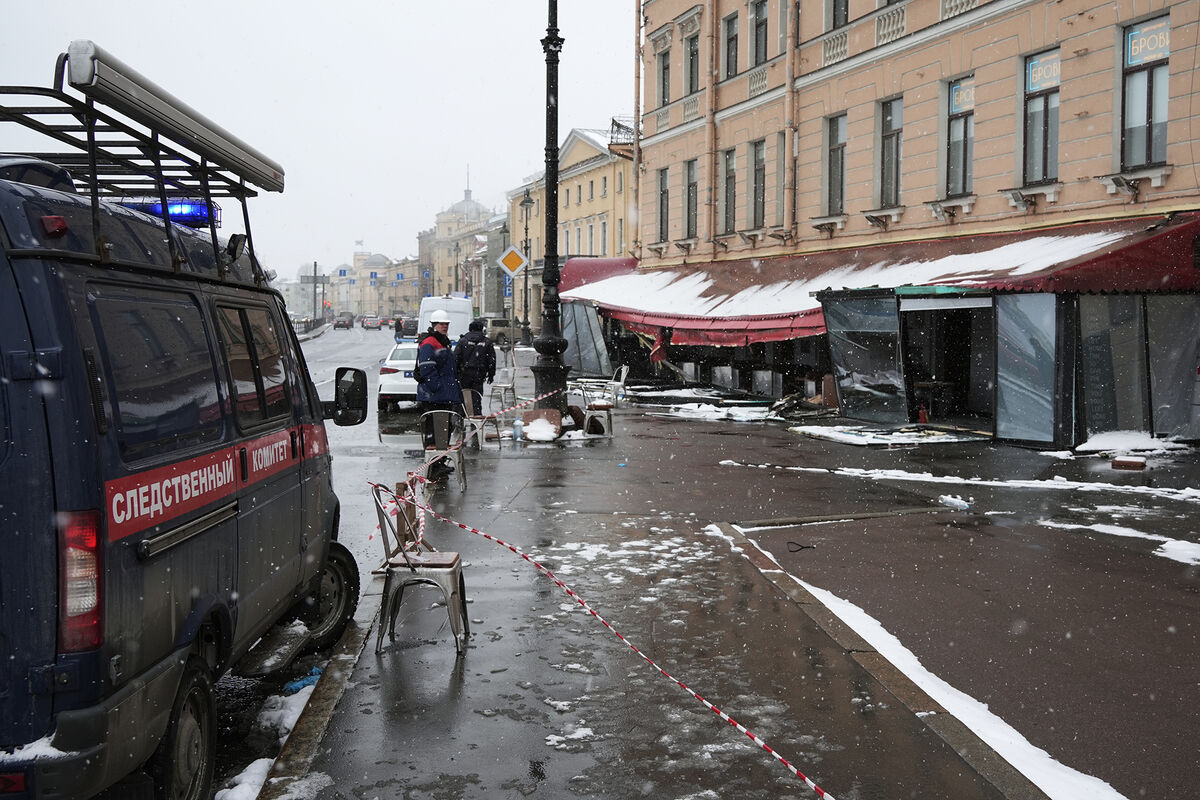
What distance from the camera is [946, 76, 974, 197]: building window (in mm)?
19188

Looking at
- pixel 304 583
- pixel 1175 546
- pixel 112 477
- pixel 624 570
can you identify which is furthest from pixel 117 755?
pixel 1175 546

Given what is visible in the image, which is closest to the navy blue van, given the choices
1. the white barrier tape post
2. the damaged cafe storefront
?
the white barrier tape post

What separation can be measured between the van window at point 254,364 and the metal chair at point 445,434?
6383 mm

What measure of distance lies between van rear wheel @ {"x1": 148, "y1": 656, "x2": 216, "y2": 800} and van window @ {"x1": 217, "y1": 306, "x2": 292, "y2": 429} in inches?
44.9

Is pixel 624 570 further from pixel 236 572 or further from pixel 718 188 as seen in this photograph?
pixel 718 188

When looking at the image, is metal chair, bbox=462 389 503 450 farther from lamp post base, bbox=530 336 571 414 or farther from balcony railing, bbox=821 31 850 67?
balcony railing, bbox=821 31 850 67

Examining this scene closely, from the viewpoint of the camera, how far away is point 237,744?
4820 millimetres

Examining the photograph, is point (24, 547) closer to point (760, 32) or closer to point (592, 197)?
point (760, 32)

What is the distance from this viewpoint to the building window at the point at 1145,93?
15.2 meters

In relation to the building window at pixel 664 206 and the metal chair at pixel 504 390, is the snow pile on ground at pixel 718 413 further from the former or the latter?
the building window at pixel 664 206

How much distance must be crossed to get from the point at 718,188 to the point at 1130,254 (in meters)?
15.7

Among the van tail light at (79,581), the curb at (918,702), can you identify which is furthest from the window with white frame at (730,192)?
the van tail light at (79,581)

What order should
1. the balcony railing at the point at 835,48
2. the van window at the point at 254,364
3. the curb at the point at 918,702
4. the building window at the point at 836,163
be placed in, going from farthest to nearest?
1. the building window at the point at 836,163
2. the balcony railing at the point at 835,48
3. the van window at the point at 254,364
4. the curb at the point at 918,702

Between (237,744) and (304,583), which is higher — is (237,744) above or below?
below
